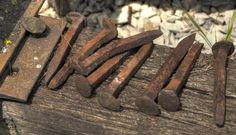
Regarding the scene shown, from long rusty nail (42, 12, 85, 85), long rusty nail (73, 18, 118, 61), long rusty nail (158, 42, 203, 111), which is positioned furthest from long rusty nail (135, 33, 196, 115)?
long rusty nail (42, 12, 85, 85)

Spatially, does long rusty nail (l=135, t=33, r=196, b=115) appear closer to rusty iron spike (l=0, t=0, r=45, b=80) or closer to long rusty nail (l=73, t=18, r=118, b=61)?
long rusty nail (l=73, t=18, r=118, b=61)

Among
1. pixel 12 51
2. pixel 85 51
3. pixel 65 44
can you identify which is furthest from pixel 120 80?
pixel 12 51

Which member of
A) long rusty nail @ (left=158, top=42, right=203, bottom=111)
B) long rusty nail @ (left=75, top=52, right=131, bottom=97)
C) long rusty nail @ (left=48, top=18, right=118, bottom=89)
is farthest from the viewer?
long rusty nail @ (left=48, top=18, right=118, bottom=89)

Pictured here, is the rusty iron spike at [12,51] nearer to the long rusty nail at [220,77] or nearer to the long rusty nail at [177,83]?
the long rusty nail at [177,83]

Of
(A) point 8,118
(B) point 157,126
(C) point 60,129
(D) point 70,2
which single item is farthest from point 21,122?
(D) point 70,2

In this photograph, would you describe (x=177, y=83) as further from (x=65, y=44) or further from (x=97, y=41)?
(x=65, y=44)
